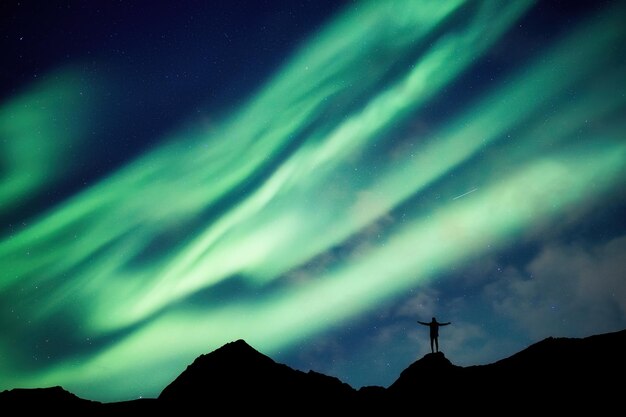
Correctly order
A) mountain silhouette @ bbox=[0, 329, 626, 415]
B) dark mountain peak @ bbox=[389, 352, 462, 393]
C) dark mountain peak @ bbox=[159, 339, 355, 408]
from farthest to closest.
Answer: dark mountain peak @ bbox=[159, 339, 355, 408]
dark mountain peak @ bbox=[389, 352, 462, 393]
mountain silhouette @ bbox=[0, 329, 626, 415]

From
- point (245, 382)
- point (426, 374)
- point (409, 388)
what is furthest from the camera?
point (245, 382)

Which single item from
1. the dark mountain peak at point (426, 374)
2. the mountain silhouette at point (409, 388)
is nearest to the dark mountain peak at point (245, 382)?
the mountain silhouette at point (409, 388)

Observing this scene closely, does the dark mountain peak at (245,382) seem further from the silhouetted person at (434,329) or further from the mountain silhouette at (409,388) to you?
the silhouetted person at (434,329)

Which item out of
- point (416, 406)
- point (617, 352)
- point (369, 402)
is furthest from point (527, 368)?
point (369, 402)

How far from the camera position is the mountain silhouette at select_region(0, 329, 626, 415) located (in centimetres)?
2478

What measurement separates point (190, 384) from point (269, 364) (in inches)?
229

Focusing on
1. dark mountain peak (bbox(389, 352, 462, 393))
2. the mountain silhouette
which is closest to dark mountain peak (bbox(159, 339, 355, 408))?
the mountain silhouette

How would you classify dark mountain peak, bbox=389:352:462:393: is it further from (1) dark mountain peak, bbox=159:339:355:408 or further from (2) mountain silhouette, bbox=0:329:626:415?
(1) dark mountain peak, bbox=159:339:355:408

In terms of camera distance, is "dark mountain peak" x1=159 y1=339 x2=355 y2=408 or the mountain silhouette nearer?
the mountain silhouette

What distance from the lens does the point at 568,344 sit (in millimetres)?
27594

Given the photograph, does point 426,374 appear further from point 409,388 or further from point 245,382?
point 245,382

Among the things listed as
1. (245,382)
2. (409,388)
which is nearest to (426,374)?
(409,388)

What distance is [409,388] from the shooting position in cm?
2934

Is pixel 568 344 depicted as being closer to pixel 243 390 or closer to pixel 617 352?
pixel 617 352
